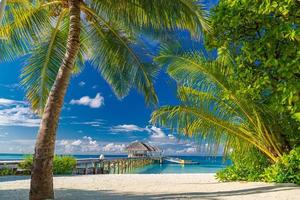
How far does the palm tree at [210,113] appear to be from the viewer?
1285cm

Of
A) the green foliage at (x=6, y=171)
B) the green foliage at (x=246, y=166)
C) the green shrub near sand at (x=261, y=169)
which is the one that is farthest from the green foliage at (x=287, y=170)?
the green foliage at (x=6, y=171)

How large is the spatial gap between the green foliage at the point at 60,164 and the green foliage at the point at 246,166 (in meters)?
9.76

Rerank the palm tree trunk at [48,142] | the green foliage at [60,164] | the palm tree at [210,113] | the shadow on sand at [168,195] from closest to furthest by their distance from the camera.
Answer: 1. the palm tree trunk at [48,142]
2. the shadow on sand at [168,195]
3. the palm tree at [210,113]
4. the green foliage at [60,164]

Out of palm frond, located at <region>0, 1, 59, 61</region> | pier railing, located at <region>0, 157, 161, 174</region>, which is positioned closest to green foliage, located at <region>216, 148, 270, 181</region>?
palm frond, located at <region>0, 1, 59, 61</region>

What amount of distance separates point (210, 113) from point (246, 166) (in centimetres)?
249

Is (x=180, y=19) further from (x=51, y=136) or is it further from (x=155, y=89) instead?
(x=51, y=136)

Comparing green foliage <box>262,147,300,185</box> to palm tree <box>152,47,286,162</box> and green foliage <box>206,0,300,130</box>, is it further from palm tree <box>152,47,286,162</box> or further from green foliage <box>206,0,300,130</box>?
green foliage <box>206,0,300,130</box>

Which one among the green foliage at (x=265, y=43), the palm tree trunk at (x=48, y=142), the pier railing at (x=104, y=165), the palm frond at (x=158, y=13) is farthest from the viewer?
the pier railing at (x=104, y=165)

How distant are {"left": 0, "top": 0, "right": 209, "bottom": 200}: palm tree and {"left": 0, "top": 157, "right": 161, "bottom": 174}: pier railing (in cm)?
845

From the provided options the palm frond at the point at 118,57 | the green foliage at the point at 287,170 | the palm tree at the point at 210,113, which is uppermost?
the palm frond at the point at 118,57

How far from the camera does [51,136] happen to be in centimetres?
948

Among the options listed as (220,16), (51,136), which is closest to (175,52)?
(51,136)

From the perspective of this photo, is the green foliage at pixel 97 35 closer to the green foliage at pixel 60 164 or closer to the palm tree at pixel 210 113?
the palm tree at pixel 210 113

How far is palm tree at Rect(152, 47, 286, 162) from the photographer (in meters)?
12.9
